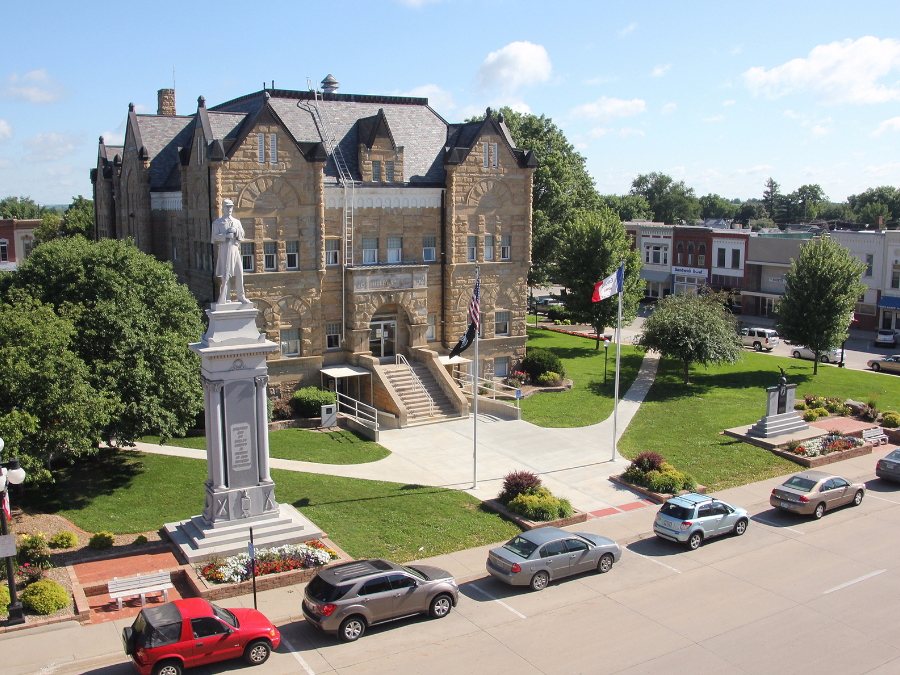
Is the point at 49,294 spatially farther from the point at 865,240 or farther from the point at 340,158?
the point at 865,240

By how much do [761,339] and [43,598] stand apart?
53.0 meters

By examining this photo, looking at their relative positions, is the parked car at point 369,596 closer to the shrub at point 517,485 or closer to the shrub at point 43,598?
the shrub at point 43,598

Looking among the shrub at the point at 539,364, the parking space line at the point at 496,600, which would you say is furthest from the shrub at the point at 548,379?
the parking space line at the point at 496,600

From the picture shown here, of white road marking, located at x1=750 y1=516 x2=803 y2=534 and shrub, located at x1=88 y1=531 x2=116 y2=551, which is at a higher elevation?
shrub, located at x1=88 y1=531 x2=116 y2=551

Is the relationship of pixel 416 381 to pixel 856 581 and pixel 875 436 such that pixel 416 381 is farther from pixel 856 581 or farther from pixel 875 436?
pixel 856 581

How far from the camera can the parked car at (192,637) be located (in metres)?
15.7

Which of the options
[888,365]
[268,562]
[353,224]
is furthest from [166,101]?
[888,365]

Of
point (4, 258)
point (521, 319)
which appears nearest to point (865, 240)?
point (521, 319)

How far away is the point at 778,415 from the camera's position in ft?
116

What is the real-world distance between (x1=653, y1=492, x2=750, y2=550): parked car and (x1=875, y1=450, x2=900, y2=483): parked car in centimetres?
876

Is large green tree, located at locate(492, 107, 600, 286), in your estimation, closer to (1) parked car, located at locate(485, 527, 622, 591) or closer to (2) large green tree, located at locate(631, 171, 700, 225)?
(1) parked car, located at locate(485, 527, 622, 591)

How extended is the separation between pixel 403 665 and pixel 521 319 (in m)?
29.8

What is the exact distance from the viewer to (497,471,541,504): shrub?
2666 cm

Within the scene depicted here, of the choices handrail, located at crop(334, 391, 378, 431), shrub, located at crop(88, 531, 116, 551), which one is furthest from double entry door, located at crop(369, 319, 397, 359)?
shrub, located at crop(88, 531, 116, 551)
